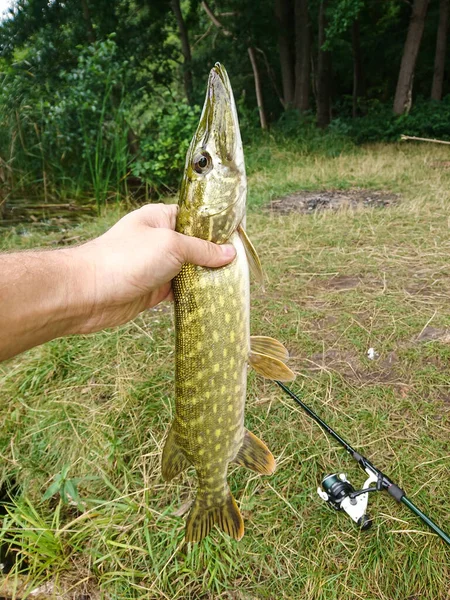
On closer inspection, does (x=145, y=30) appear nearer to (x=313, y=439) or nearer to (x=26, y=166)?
(x=26, y=166)

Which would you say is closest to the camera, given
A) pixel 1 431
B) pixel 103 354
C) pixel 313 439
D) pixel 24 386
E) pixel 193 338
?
pixel 193 338

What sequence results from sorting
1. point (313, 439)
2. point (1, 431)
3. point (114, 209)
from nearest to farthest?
point (313, 439) < point (1, 431) < point (114, 209)

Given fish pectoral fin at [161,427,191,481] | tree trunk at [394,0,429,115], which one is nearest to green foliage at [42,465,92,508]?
fish pectoral fin at [161,427,191,481]

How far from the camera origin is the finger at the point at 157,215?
1.69 m

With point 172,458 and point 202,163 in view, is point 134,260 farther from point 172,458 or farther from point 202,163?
point 172,458

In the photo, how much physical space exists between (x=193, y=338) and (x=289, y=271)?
2.21m

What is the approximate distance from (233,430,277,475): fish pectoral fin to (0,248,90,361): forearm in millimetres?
698

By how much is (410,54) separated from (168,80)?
24.2 ft

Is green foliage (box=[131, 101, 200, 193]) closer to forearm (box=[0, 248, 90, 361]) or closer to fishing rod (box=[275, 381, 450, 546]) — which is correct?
forearm (box=[0, 248, 90, 361])

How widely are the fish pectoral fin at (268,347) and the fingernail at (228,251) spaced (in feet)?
1.00

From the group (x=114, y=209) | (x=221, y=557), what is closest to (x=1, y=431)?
(x=221, y=557)

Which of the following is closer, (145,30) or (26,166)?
(26,166)

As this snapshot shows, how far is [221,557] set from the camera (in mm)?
1667

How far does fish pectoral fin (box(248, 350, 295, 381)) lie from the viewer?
1.43 meters
